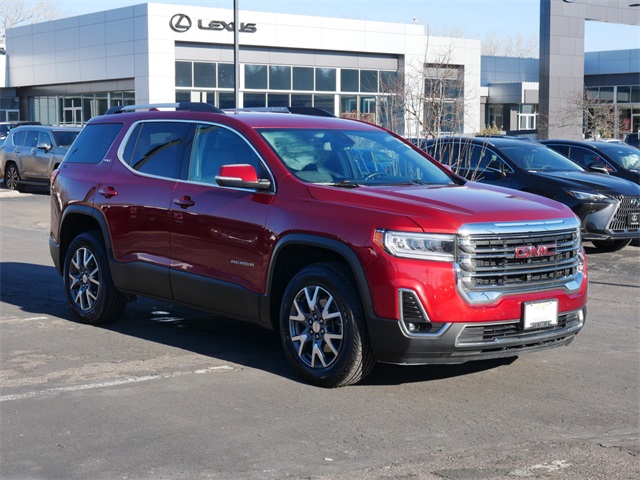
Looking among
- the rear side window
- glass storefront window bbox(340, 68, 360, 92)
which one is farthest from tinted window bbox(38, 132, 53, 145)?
glass storefront window bbox(340, 68, 360, 92)

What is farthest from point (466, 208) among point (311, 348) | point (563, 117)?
point (563, 117)

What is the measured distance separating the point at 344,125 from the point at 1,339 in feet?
11.3

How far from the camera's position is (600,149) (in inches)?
717

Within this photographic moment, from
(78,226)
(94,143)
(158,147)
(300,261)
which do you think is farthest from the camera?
(78,226)

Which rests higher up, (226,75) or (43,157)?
(226,75)

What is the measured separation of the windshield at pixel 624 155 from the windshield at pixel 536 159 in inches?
98.5

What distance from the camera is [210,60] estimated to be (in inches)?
1997

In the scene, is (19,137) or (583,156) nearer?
(583,156)

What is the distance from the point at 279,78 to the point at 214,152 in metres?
46.7

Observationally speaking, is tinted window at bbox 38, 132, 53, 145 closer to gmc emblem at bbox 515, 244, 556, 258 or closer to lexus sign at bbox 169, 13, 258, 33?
gmc emblem at bbox 515, 244, 556, 258

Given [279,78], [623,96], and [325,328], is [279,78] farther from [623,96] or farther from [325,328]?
[325,328]

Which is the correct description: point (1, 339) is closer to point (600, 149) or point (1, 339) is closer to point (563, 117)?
point (600, 149)

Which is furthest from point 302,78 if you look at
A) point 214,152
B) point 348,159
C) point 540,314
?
point 540,314

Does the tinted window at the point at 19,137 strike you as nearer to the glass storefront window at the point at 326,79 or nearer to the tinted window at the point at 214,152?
the tinted window at the point at 214,152
